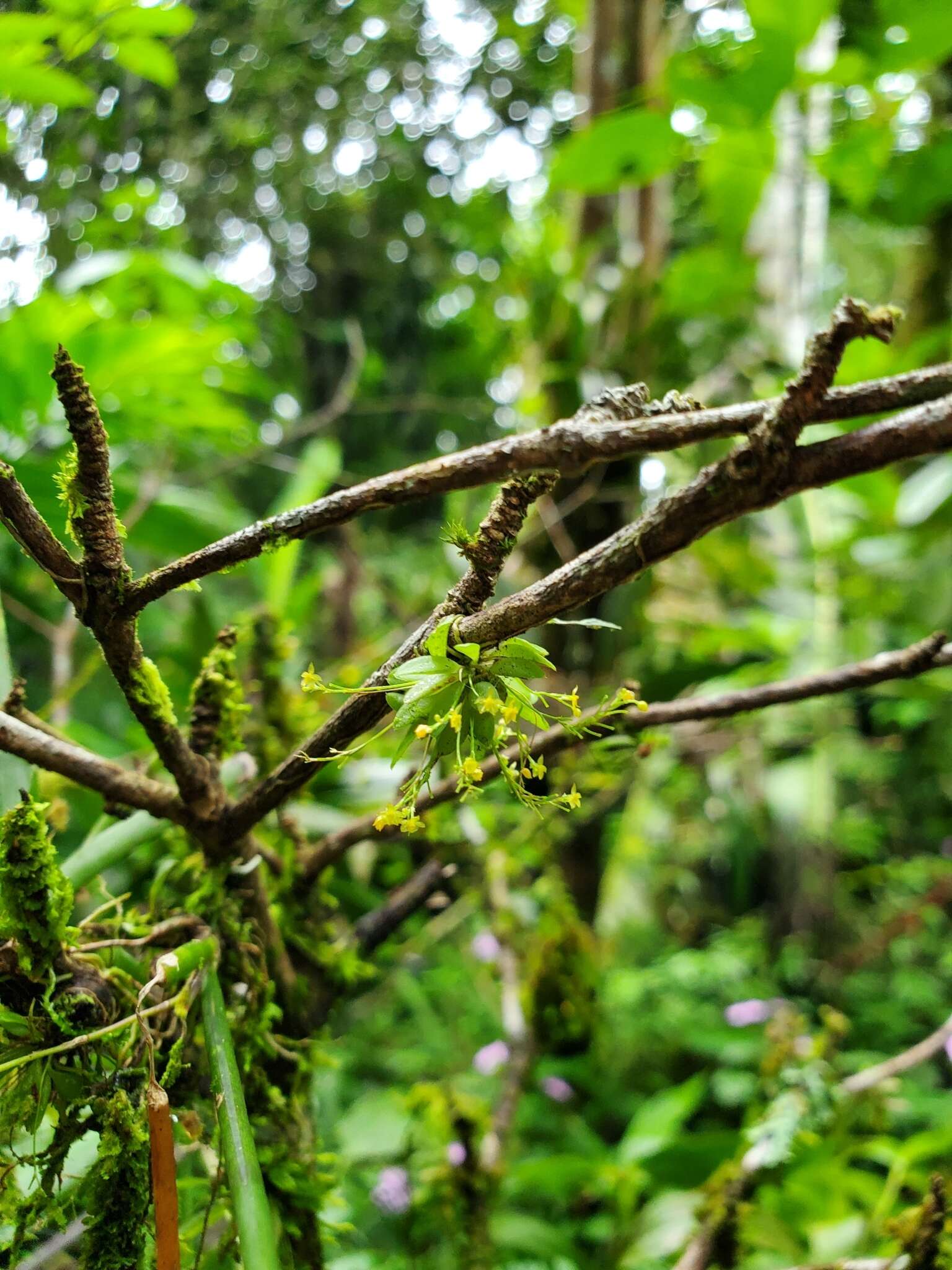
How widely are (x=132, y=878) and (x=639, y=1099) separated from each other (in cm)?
133

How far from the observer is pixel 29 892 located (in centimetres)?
29

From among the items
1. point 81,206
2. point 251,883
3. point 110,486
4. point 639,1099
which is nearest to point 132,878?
point 251,883

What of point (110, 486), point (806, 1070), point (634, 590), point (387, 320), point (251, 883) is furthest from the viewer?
point (387, 320)

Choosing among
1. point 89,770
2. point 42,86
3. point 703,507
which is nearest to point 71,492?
point 89,770

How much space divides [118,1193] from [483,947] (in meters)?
1.10

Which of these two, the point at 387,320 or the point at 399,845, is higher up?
the point at 387,320

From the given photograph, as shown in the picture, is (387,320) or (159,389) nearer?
(159,389)

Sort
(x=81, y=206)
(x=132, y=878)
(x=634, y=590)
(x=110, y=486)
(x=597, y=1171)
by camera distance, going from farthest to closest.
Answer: (x=634, y=590), (x=597, y=1171), (x=81, y=206), (x=132, y=878), (x=110, y=486)

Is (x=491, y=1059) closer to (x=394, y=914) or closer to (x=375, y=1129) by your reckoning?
(x=375, y=1129)

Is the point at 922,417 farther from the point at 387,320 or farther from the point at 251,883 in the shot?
the point at 387,320

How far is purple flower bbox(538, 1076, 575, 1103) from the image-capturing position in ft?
3.89

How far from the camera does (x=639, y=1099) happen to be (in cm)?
148

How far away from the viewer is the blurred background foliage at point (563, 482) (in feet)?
2.37

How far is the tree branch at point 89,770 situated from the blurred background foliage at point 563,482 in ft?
0.31
